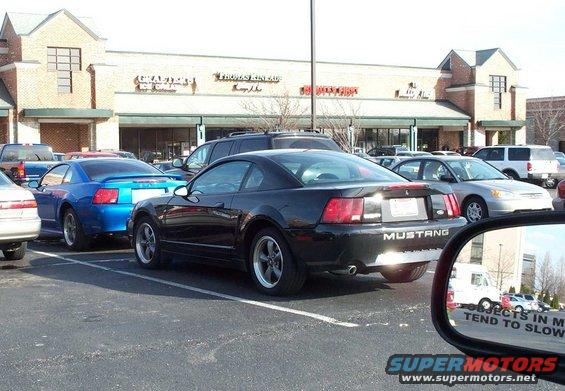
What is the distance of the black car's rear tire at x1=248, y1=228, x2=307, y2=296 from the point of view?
702 cm

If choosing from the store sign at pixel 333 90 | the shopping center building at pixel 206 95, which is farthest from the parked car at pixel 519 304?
the store sign at pixel 333 90

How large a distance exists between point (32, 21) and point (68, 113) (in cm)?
538

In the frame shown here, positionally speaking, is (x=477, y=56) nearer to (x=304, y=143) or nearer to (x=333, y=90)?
(x=333, y=90)

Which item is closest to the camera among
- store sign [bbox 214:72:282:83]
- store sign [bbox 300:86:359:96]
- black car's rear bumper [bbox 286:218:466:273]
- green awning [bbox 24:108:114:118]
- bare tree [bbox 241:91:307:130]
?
black car's rear bumper [bbox 286:218:466:273]

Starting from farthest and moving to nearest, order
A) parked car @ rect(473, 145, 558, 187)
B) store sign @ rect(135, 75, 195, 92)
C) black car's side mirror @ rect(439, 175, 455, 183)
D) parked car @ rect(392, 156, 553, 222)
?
1. store sign @ rect(135, 75, 195, 92)
2. parked car @ rect(473, 145, 558, 187)
3. black car's side mirror @ rect(439, 175, 455, 183)
4. parked car @ rect(392, 156, 553, 222)

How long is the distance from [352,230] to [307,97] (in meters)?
40.2

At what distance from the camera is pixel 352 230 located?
671cm

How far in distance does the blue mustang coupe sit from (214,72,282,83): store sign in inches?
1269

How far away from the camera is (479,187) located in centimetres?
1427

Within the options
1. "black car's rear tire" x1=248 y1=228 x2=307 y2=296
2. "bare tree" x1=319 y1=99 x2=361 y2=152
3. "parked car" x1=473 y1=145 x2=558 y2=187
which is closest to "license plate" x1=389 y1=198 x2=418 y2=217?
"black car's rear tire" x1=248 y1=228 x2=307 y2=296

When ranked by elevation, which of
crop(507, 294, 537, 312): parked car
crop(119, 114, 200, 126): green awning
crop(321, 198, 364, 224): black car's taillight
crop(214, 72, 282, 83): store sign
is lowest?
crop(507, 294, 537, 312): parked car

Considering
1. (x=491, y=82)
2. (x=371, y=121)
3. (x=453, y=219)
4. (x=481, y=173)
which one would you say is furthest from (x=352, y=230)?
(x=491, y=82)

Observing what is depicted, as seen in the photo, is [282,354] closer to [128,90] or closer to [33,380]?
[33,380]

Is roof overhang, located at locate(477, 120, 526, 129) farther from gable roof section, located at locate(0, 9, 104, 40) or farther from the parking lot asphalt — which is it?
the parking lot asphalt
